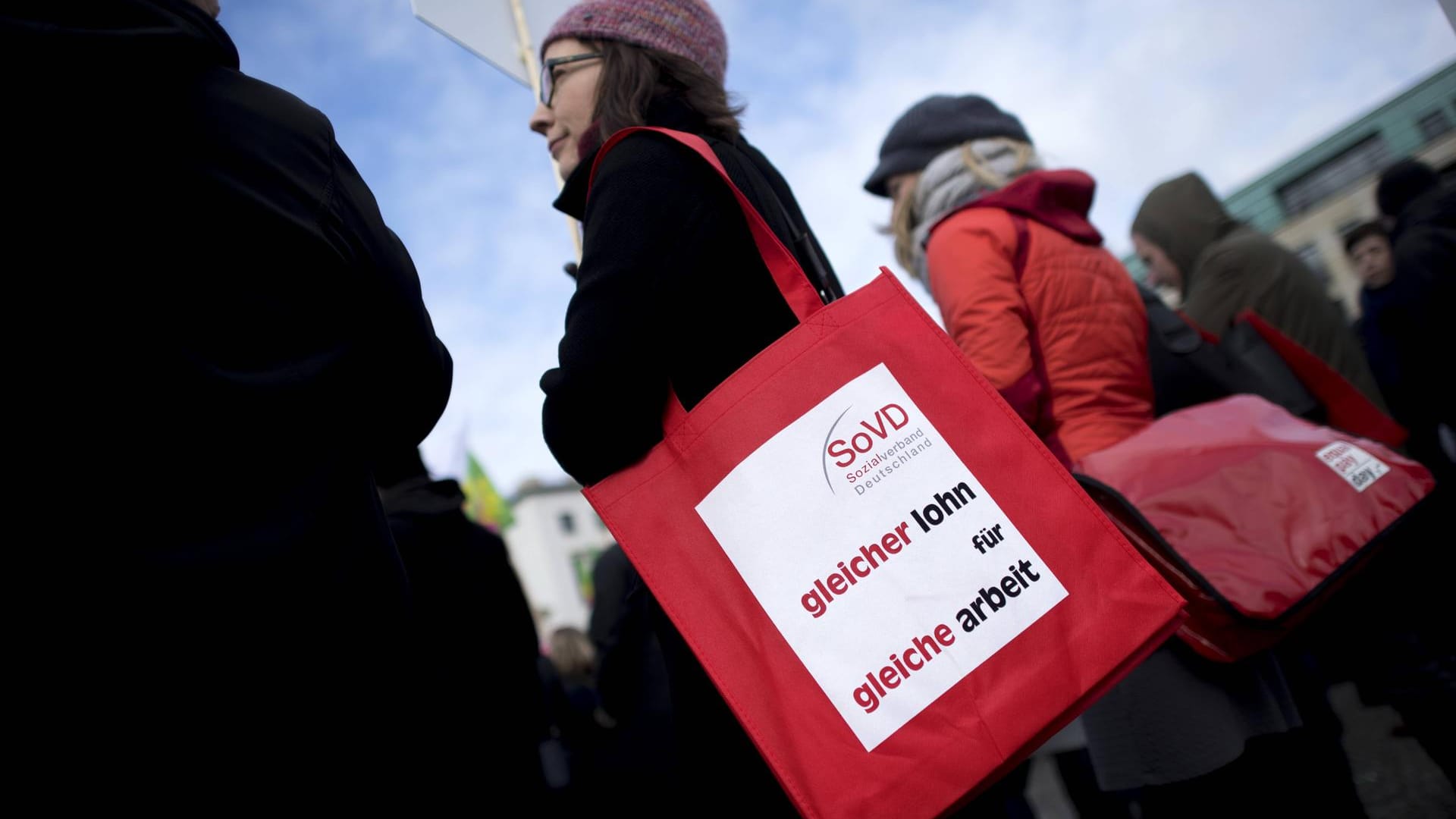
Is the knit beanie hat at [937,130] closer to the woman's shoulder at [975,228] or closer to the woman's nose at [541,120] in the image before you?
the woman's shoulder at [975,228]

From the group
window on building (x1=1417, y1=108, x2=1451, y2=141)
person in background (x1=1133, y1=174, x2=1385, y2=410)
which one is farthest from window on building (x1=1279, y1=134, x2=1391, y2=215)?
person in background (x1=1133, y1=174, x2=1385, y2=410)

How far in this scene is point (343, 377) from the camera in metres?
1.31

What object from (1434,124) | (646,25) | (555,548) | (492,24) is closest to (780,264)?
(646,25)

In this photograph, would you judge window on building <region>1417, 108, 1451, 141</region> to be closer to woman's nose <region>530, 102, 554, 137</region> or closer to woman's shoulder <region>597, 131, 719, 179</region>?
woman's nose <region>530, 102, 554, 137</region>

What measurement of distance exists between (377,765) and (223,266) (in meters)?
0.67

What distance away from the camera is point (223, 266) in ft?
3.88

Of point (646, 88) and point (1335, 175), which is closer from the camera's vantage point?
point (646, 88)

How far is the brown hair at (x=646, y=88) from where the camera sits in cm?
180

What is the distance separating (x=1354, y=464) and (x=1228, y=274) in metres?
1.56

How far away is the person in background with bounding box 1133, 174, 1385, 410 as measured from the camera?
3.18 meters

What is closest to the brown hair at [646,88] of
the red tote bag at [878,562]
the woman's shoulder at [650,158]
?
the woman's shoulder at [650,158]

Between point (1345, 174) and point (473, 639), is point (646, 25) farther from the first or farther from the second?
point (1345, 174)

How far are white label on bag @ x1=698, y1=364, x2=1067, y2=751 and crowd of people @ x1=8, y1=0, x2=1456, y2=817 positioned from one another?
0.21 metres

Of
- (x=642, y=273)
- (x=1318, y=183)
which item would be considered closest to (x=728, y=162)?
(x=642, y=273)
